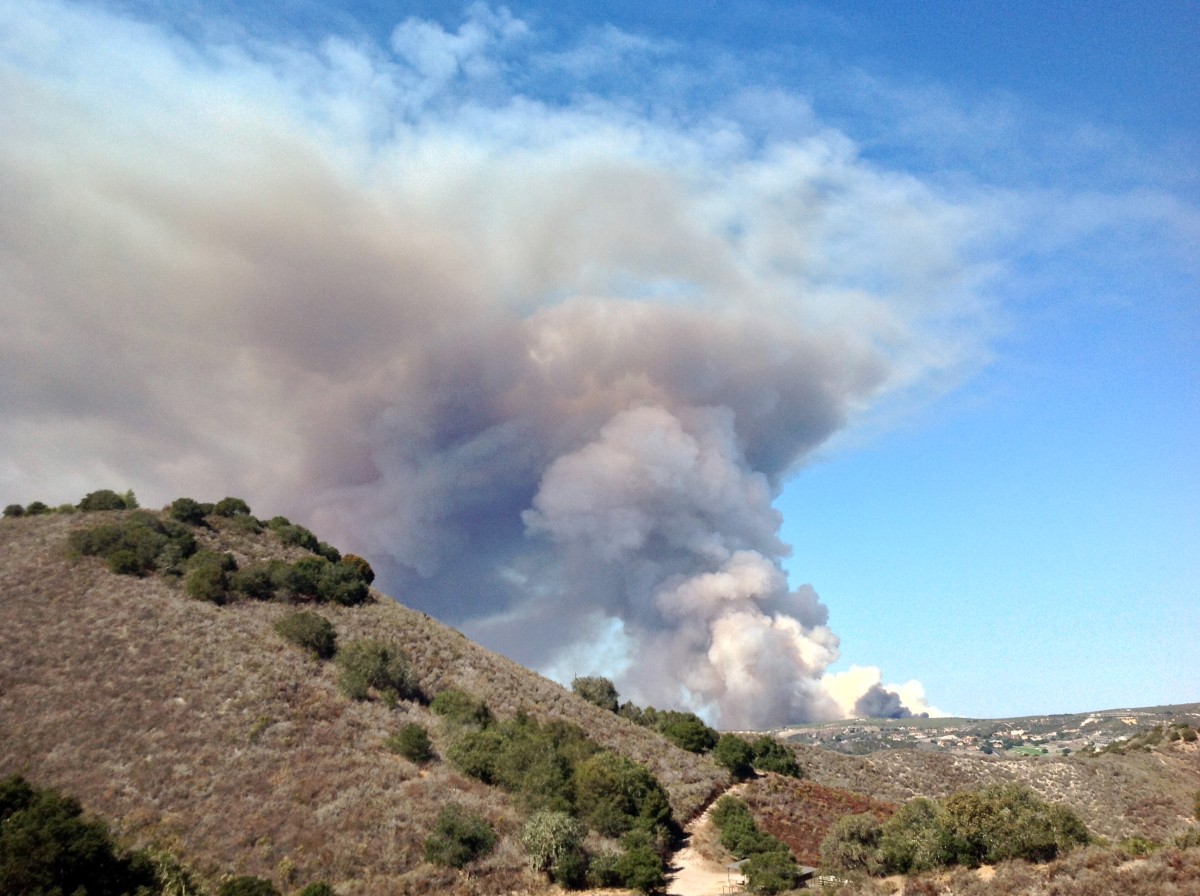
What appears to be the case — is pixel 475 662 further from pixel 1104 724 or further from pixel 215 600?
pixel 1104 724

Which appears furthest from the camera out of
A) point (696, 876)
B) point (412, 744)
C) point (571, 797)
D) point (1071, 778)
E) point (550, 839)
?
point (1071, 778)

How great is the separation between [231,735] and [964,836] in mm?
34038

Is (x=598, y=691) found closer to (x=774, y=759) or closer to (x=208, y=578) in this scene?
(x=774, y=759)

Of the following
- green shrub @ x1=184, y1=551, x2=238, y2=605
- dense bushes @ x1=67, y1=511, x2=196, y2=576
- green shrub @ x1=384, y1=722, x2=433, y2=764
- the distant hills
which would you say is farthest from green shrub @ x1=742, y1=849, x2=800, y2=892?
dense bushes @ x1=67, y1=511, x2=196, y2=576

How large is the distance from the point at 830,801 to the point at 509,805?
25982mm

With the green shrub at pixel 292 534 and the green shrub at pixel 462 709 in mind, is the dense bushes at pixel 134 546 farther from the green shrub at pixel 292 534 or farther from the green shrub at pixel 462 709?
the green shrub at pixel 462 709

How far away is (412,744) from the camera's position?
1645 inches

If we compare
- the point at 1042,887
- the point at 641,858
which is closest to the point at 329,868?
the point at 641,858

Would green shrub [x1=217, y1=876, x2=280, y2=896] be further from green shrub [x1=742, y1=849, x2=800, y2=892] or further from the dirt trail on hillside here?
green shrub [x1=742, y1=849, x2=800, y2=892]

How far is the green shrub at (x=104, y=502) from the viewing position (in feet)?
232

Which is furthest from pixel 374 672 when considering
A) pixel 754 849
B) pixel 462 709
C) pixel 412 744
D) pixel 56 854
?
pixel 56 854

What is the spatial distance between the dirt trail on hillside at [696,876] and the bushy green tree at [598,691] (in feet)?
91.4

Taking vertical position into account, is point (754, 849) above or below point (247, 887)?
above

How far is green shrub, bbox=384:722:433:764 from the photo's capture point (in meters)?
41.6
